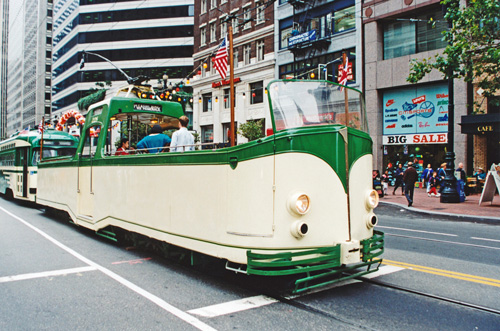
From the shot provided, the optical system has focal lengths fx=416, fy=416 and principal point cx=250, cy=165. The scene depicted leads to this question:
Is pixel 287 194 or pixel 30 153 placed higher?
pixel 30 153

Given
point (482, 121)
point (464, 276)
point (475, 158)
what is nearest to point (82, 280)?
point (464, 276)

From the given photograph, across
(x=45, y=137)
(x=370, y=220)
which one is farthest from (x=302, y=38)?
(x=370, y=220)

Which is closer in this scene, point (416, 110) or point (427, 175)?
point (427, 175)

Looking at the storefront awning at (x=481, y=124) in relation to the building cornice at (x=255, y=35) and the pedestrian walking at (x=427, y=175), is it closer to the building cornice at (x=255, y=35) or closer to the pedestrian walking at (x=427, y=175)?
the pedestrian walking at (x=427, y=175)

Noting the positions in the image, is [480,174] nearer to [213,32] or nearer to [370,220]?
[370,220]

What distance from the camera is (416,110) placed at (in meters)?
25.7

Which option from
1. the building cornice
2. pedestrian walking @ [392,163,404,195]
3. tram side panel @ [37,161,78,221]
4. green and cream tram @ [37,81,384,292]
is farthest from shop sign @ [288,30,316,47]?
green and cream tram @ [37,81,384,292]

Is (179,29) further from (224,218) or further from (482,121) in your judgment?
(224,218)

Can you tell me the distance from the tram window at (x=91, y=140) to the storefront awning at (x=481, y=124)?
19.1 meters

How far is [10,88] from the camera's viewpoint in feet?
499

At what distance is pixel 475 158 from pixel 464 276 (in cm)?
1926

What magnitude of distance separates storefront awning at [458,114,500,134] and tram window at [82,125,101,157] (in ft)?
62.8

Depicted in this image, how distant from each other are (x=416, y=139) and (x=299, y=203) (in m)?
23.3

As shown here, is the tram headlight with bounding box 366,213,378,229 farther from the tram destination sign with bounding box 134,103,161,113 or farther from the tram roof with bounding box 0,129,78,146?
the tram roof with bounding box 0,129,78,146
